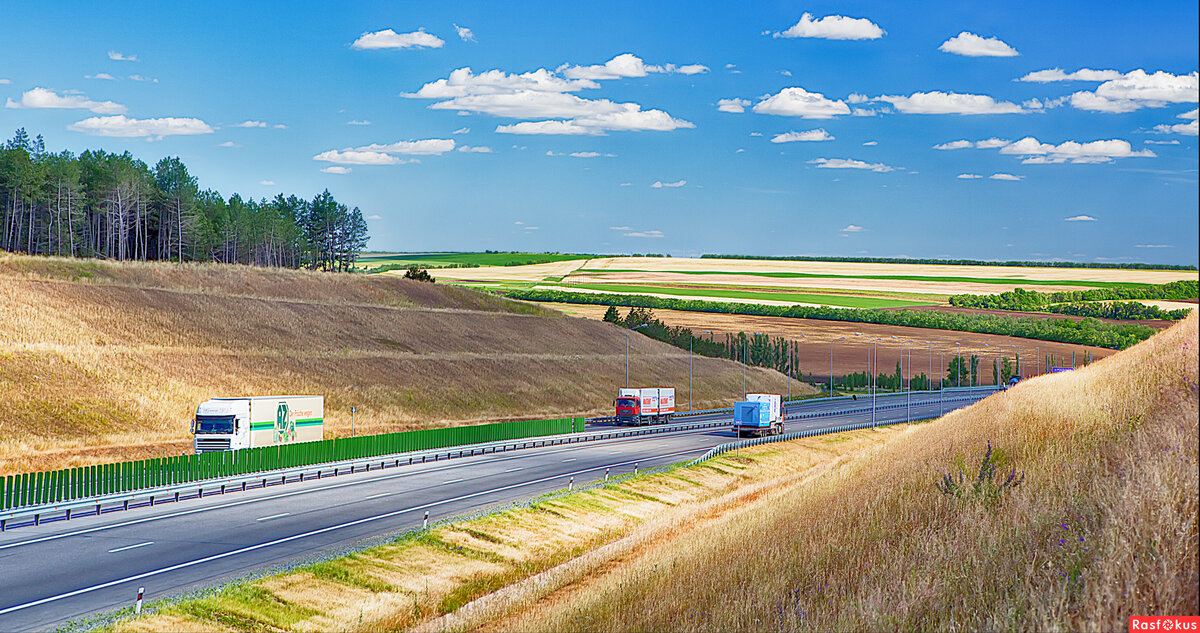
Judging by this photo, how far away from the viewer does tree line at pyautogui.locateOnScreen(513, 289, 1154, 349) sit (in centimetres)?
12941

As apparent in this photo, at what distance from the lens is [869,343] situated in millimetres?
151750

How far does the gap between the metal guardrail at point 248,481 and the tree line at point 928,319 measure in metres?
73.9

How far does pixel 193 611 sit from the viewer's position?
24250 mm

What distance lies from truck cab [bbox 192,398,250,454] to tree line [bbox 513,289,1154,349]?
304 feet

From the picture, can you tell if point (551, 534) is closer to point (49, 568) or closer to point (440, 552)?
point (440, 552)

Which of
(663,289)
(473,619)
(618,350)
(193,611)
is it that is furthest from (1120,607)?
(663,289)

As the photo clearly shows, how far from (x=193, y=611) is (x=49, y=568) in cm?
778

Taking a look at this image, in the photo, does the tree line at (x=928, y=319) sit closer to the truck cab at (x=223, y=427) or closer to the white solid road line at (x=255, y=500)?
the white solid road line at (x=255, y=500)

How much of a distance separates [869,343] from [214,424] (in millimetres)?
115203

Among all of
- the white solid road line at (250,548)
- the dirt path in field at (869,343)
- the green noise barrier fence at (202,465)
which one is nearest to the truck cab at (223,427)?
the green noise barrier fence at (202,465)

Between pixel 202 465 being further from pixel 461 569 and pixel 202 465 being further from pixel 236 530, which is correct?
pixel 461 569

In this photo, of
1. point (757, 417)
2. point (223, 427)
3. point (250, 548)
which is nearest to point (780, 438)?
point (757, 417)

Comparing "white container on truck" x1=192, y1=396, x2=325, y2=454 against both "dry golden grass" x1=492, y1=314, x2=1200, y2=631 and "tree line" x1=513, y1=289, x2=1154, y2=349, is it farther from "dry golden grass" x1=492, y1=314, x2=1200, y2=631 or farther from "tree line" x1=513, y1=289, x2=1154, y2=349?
"tree line" x1=513, y1=289, x2=1154, y2=349

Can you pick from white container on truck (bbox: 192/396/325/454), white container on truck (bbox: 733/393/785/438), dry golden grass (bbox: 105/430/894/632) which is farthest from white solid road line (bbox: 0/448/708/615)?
white container on truck (bbox: 733/393/785/438)
